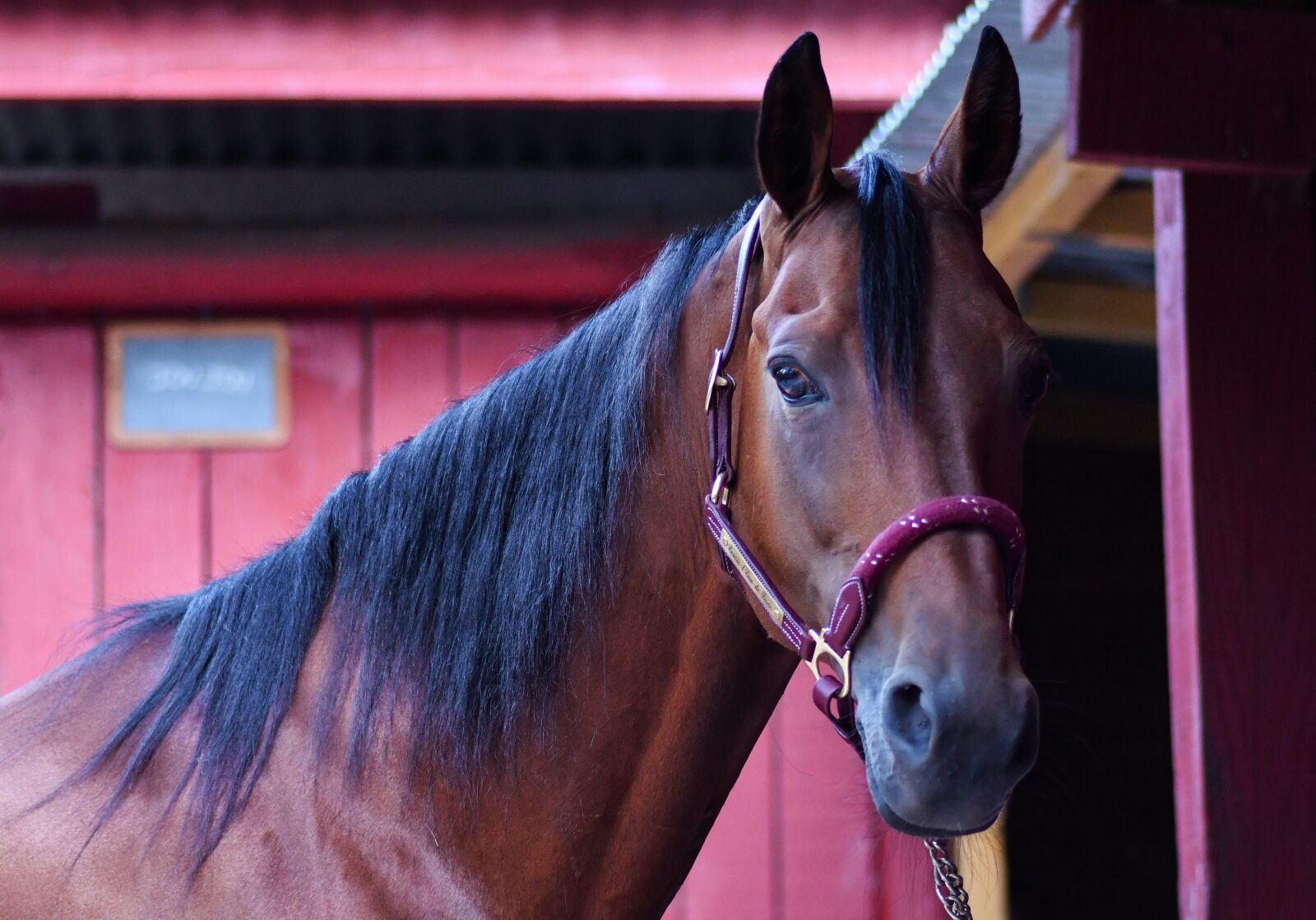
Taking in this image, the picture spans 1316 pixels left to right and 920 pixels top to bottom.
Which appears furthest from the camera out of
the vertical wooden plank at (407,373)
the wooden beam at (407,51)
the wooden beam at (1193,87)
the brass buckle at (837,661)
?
the vertical wooden plank at (407,373)

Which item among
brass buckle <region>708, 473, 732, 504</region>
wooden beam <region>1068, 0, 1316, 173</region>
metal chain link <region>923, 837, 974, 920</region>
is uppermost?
wooden beam <region>1068, 0, 1316, 173</region>

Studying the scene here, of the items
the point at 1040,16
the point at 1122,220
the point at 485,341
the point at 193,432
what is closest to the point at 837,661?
the point at 1040,16

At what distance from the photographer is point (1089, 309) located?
3602mm

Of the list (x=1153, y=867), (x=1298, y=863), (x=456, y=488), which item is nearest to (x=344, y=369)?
(x=456, y=488)

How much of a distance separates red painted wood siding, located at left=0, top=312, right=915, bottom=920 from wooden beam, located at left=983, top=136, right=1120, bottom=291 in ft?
3.70

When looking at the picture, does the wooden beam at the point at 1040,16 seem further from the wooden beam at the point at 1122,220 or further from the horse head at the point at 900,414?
the wooden beam at the point at 1122,220

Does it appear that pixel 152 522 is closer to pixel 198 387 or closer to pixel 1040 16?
pixel 198 387

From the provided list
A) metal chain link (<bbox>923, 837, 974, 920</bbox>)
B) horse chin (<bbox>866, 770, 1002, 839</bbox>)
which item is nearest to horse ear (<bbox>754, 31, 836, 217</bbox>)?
horse chin (<bbox>866, 770, 1002, 839</bbox>)

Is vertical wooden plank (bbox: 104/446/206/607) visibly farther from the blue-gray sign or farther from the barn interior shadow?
the barn interior shadow

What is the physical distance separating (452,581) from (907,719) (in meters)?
0.61

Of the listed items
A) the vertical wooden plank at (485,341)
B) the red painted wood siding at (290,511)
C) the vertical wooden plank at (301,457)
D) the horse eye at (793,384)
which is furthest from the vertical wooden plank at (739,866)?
the horse eye at (793,384)

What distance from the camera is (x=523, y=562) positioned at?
4.85 feet

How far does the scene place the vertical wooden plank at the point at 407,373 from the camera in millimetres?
3119

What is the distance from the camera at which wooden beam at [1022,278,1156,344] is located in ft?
11.7
